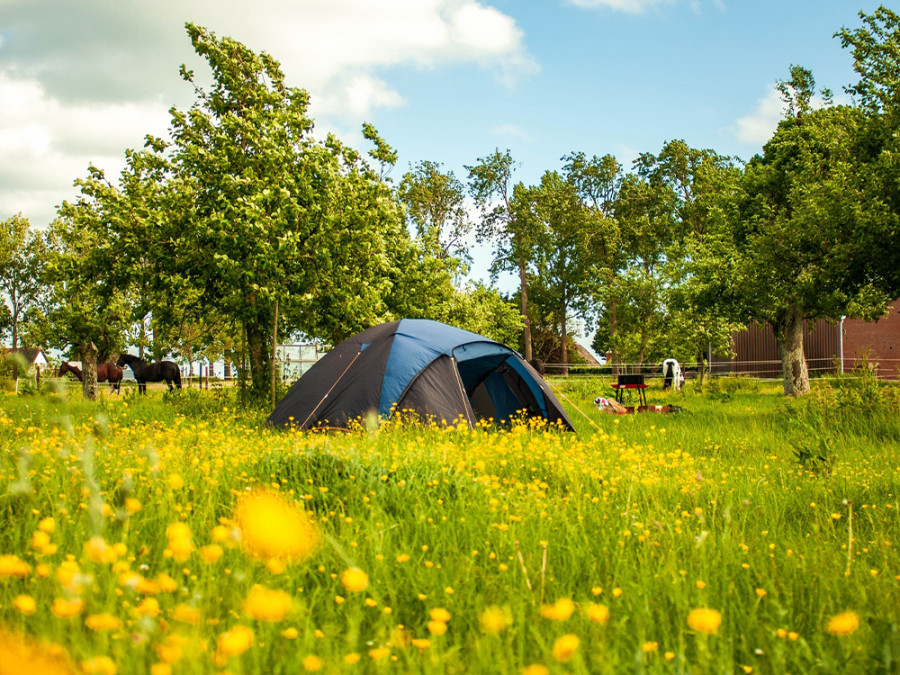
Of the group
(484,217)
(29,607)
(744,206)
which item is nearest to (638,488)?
(29,607)

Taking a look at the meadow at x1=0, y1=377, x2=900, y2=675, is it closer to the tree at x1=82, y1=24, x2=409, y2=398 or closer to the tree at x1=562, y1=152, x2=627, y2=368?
the tree at x1=82, y1=24, x2=409, y2=398


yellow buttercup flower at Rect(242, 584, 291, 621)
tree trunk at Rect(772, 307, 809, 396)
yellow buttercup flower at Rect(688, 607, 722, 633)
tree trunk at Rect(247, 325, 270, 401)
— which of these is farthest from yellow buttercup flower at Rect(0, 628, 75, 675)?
tree trunk at Rect(772, 307, 809, 396)

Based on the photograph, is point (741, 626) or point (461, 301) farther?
point (461, 301)

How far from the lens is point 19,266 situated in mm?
45094

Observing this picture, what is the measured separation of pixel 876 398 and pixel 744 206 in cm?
1369

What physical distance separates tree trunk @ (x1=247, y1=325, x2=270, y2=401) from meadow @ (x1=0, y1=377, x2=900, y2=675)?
32.0ft

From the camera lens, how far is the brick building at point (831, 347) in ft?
105

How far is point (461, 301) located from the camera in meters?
22.6

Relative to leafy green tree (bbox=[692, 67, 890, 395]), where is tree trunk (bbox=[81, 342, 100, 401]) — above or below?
below

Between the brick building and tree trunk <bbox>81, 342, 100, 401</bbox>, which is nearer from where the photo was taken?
tree trunk <bbox>81, 342, 100, 401</bbox>

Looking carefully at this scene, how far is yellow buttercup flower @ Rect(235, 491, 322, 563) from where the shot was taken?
2935 mm

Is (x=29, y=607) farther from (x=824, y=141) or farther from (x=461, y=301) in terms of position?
(x=461, y=301)

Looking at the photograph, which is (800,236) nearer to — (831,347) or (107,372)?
(831,347)

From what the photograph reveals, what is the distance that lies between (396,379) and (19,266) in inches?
1890
